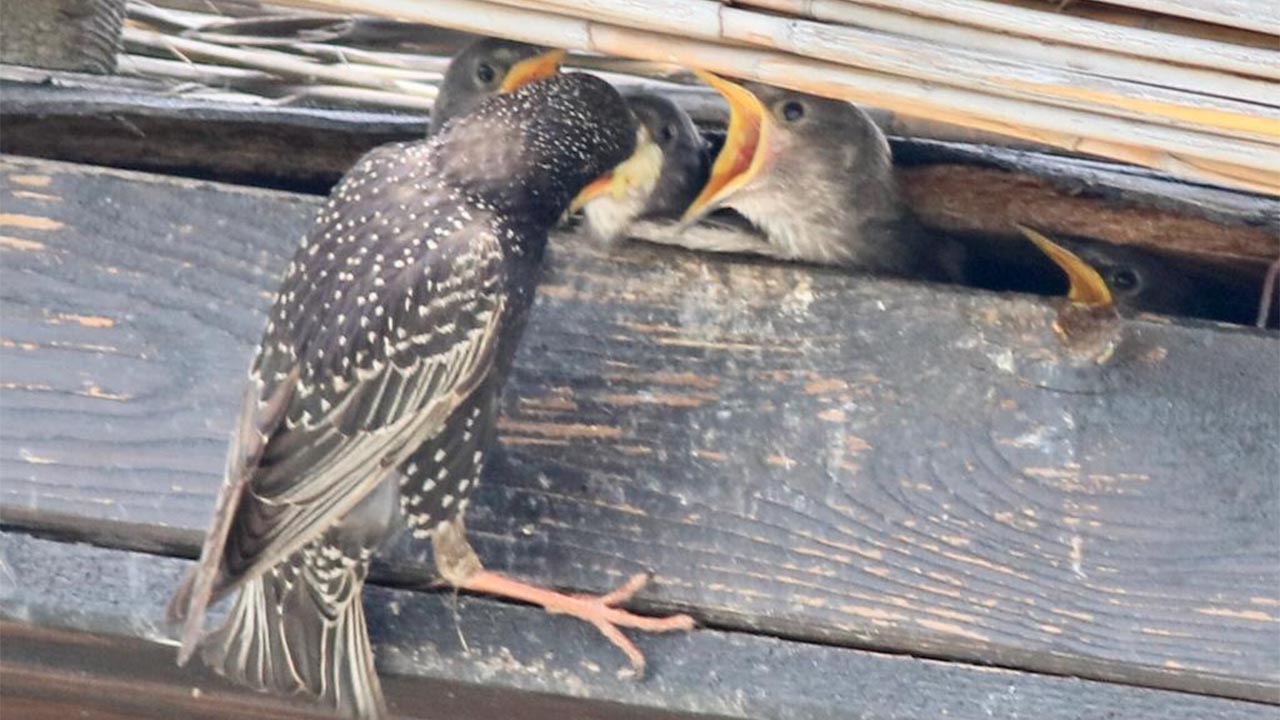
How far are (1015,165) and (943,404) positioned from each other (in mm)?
263

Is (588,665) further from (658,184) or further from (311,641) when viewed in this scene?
(658,184)

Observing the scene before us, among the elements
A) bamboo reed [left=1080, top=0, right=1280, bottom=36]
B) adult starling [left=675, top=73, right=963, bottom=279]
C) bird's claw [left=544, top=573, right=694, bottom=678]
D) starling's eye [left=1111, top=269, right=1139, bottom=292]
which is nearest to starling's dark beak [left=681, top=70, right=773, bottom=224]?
adult starling [left=675, top=73, right=963, bottom=279]

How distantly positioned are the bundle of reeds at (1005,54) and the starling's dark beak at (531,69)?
590mm

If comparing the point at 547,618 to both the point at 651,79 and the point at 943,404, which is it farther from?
the point at 651,79

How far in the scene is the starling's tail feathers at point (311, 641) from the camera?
1773 millimetres

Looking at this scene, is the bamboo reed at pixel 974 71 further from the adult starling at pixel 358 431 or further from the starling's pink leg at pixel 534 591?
the starling's pink leg at pixel 534 591

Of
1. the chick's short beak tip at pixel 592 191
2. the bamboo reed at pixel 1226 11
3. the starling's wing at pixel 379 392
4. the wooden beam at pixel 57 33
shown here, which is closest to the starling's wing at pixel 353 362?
the starling's wing at pixel 379 392

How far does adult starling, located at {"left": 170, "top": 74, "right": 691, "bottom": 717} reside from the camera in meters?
1.75

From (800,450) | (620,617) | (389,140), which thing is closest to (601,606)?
(620,617)

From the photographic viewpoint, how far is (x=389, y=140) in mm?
2113

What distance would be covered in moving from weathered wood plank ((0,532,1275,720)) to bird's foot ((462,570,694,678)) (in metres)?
0.01

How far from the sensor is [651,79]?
2.41 metres

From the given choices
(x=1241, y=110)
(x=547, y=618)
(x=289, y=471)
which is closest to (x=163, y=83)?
(x=289, y=471)

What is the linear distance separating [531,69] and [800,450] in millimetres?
647
